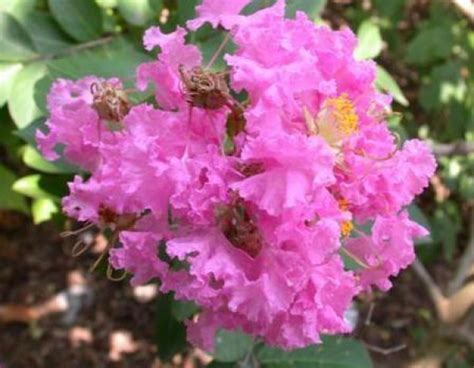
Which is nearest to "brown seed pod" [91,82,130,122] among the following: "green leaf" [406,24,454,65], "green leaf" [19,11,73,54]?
"green leaf" [19,11,73,54]

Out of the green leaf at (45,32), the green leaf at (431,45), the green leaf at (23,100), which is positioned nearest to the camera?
the green leaf at (23,100)

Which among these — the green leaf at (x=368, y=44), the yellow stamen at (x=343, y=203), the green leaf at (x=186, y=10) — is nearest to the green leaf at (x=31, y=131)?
the green leaf at (x=186, y=10)

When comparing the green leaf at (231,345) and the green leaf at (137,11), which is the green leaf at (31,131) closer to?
the green leaf at (137,11)

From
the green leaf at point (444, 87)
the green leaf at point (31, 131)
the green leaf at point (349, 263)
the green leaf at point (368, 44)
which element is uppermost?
the green leaf at point (31, 131)

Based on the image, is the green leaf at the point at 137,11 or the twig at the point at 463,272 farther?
the twig at the point at 463,272

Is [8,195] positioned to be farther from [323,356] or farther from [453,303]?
[453,303]

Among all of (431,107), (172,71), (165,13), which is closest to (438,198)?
(431,107)

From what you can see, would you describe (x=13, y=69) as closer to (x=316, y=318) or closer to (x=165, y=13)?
(x=165, y=13)

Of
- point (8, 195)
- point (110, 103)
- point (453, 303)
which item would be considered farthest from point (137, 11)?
point (453, 303)

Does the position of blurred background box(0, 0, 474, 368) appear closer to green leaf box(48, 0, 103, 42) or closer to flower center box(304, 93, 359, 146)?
green leaf box(48, 0, 103, 42)
